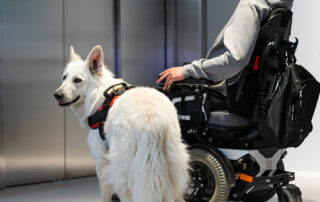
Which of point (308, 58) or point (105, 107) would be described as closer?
point (105, 107)

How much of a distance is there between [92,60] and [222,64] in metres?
0.75

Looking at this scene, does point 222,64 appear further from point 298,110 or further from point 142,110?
point 142,110

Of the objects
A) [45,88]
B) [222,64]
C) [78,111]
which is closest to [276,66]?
[222,64]

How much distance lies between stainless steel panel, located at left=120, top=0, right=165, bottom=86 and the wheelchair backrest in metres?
2.59

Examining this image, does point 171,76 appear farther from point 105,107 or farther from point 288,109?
point 288,109

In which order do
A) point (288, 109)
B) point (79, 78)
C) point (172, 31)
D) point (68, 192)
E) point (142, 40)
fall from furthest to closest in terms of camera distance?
point (172, 31), point (142, 40), point (68, 192), point (79, 78), point (288, 109)

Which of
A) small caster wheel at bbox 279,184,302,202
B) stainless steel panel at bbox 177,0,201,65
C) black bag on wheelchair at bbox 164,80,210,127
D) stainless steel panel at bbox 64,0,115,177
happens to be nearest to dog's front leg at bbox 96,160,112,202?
black bag on wheelchair at bbox 164,80,210,127

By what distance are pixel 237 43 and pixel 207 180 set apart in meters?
0.78

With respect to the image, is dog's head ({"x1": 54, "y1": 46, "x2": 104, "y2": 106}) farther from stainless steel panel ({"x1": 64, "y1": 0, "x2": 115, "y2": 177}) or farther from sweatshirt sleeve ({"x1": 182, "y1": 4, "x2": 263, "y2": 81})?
stainless steel panel ({"x1": 64, "y1": 0, "x2": 115, "y2": 177})

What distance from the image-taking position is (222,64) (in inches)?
77.3

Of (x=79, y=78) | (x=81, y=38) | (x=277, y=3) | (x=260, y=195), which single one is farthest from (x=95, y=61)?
(x=81, y=38)

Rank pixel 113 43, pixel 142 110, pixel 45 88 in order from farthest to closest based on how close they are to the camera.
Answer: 1. pixel 113 43
2. pixel 45 88
3. pixel 142 110

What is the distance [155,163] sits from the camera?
1.55 metres

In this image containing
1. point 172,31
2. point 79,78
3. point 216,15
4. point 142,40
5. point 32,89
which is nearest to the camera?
point 79,78
